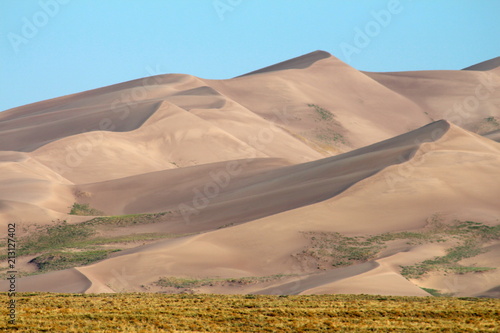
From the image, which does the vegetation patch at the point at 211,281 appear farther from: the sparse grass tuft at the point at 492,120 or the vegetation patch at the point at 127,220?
the sparse grass tuft at the point at 492,120

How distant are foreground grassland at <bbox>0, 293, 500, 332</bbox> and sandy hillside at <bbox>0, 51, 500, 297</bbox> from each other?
12.5 ft

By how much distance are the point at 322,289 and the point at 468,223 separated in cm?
1167

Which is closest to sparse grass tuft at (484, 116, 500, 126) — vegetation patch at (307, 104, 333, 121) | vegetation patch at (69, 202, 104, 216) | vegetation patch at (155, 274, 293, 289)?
vegetation patch at (307, 104, 333, 121)

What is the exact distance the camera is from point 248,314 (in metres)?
17.3

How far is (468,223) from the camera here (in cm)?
3216

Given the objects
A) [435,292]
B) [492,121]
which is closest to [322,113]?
[492,121]

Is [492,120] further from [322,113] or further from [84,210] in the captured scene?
[84,210]

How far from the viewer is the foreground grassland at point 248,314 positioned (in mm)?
15695

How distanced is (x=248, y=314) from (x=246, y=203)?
70.0 feet

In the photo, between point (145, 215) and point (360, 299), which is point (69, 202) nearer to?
point (145, 215)

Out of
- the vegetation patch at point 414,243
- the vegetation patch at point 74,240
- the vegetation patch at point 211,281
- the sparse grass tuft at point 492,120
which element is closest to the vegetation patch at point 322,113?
the sparse grass tuft at point 492,120

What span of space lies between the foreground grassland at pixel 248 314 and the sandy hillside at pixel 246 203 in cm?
380

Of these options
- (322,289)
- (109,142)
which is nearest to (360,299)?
(322,289)

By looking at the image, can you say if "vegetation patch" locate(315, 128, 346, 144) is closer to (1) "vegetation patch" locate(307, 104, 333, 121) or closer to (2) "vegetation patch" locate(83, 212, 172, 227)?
(1) "vegetation patch" locate(307, 104, 333, 121)
